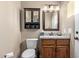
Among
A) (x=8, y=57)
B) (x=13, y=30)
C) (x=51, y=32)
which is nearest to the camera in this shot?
(x=8, y=57)

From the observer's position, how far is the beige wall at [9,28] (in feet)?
5.19

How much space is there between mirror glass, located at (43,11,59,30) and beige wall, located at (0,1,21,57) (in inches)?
16.2

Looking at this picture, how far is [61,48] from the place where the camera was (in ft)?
7.62

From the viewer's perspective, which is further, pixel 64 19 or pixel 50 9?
pixel 50 9

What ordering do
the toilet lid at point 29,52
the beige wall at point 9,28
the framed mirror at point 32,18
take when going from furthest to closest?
the framed mirror at point 32,18, the toilet lid at point 29,52, the beige wall at point 9,28

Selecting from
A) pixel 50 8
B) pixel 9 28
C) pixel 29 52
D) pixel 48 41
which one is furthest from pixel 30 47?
pixel 50 8

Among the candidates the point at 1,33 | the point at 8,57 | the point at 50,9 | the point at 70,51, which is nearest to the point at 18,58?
the point at 8,57

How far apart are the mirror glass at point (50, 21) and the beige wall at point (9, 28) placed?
1.35 feet

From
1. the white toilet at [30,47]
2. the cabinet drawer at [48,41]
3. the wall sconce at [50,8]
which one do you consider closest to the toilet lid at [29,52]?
the white toilet at [30,47]

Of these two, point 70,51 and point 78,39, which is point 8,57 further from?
point 70,51

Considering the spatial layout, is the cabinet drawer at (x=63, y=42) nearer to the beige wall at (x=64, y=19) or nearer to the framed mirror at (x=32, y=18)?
the beige wall at (x=64, y=19)

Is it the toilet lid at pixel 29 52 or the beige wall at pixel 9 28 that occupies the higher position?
the beige wall at pixel 9 28

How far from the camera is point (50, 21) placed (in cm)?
221

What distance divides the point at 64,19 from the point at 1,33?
0.92 m
